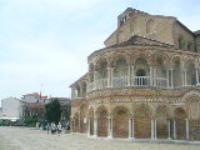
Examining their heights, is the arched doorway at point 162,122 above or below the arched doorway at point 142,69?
below

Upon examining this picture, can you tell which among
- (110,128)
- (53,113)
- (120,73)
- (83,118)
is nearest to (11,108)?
(53,113)

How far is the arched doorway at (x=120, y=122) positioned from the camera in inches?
1254

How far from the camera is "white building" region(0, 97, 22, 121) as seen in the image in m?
102

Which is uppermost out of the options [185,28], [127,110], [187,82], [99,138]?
[185,28]

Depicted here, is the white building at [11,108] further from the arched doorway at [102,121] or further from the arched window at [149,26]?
the arched doorway at [102,121]

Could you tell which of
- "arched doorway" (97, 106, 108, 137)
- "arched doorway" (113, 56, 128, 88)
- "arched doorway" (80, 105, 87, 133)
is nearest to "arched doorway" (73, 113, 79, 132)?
"arched doorway" (80, 105, 87, 133)

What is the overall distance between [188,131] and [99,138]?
7793 mm

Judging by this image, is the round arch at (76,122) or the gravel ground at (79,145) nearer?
the gravel ground at (79,145)

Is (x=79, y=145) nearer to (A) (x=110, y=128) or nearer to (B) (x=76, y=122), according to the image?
(A) (x=110, y=128)

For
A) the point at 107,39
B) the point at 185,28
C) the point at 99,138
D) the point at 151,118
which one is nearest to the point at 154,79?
the point at 151,118

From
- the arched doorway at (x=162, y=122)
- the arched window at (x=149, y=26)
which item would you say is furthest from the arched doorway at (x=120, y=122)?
the arched window at (x=149, y=26)

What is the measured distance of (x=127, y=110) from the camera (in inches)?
1252

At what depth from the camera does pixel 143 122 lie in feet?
103

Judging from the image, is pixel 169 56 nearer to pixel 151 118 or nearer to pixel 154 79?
pixel 154 79
